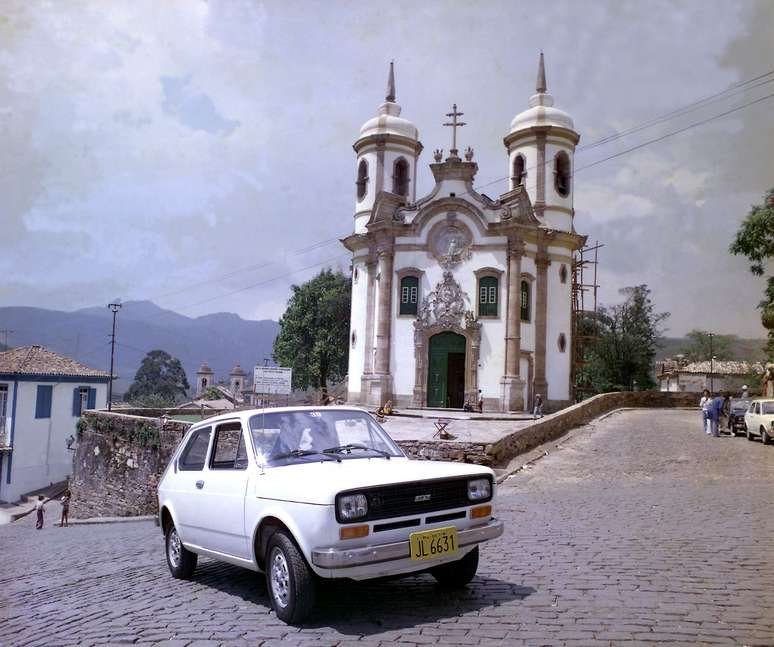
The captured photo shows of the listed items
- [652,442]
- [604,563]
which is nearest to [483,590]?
[604,563]

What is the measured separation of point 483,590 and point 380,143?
102 ft

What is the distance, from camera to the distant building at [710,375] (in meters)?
56.8

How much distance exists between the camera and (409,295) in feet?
103

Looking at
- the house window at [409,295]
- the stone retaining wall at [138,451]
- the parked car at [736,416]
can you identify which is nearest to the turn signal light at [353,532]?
the stone retaining wall at [138,451]

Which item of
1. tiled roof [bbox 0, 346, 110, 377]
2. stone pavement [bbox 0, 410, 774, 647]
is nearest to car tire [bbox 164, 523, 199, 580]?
stone pavement [bbox 0, 410, 774, 647]

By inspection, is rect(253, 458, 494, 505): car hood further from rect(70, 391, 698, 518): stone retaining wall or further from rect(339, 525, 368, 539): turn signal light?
rect(70, 391, 698, 518): stone retaining wall

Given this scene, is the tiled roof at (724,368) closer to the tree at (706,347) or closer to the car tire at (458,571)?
the tree at (706,347)

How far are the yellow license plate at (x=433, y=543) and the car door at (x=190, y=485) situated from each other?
231 centimetres

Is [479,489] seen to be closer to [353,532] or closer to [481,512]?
[481,512]

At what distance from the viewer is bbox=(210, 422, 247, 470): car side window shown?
6.04 meters

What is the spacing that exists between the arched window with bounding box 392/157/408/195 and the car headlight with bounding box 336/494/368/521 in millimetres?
31255

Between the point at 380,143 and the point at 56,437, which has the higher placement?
the point at 380,143

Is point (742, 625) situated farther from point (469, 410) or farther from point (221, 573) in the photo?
point (469, 410)

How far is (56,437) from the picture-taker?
34.9 metres
